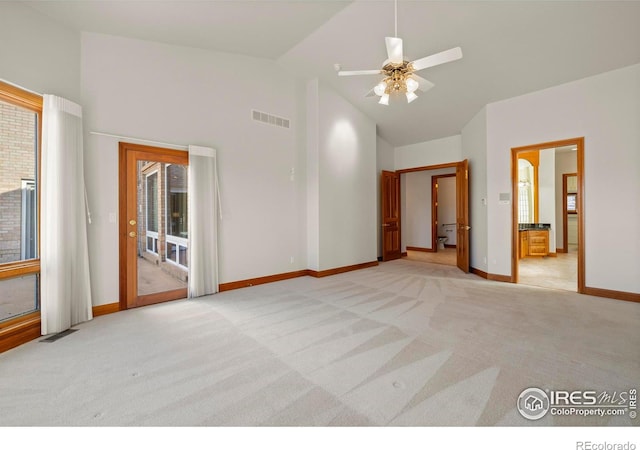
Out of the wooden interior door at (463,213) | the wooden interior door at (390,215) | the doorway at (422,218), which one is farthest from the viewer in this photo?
the wooden interior door at (390,215)

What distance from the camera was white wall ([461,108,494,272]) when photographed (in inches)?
230

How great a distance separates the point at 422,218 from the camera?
33.9ft

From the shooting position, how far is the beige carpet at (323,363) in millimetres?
1896

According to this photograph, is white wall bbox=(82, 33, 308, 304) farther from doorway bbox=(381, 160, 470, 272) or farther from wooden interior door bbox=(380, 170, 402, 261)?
doorway bbox=(381, 160, 470, 272)

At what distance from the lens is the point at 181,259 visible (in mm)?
4621

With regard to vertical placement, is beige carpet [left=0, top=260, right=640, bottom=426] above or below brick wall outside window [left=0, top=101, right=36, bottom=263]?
below

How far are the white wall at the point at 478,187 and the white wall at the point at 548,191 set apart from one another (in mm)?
3890

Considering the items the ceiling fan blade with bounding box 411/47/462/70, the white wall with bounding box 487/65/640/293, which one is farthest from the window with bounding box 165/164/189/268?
the white wall with bounding box 487/65/640/293

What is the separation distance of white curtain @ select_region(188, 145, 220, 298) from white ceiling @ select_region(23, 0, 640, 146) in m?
1.69

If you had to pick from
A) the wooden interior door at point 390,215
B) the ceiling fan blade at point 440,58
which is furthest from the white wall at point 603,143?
the wooden interior door at point 390,215

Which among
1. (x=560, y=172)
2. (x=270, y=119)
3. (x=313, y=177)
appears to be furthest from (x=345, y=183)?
(x=560, y=172)

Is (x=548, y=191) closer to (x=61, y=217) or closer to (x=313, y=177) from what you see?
(x=313, y=177)

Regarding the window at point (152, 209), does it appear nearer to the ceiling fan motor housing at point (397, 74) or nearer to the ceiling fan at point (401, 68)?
the ceiling fan at point (401, 68)
